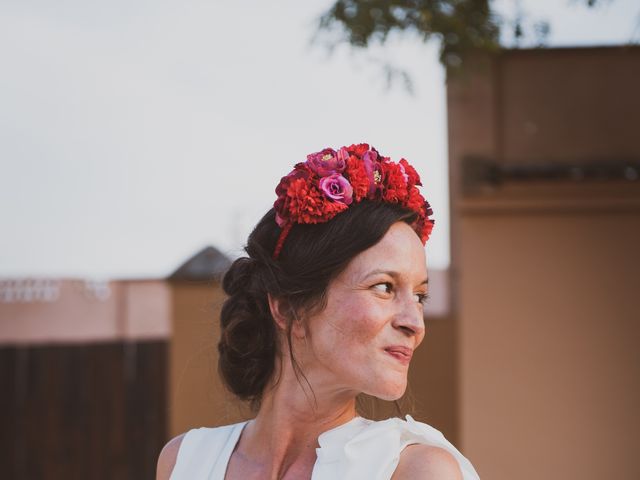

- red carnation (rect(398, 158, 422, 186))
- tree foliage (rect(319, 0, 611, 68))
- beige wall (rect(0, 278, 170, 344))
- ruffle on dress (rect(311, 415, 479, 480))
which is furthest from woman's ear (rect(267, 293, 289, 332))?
beige wall (rect(0, 278, 170, 344))

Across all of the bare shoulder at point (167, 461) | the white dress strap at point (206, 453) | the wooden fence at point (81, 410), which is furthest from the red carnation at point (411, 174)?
the wooden fence at point (81, 410)

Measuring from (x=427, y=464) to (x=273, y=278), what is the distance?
1.66ft

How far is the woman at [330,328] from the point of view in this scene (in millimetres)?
1812

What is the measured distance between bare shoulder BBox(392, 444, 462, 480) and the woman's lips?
156 mm

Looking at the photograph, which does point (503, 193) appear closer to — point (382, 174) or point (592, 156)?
point (592, 156)

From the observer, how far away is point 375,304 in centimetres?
182

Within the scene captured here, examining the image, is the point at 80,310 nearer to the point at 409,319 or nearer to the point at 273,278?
the point at 273,278

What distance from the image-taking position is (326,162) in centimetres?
206

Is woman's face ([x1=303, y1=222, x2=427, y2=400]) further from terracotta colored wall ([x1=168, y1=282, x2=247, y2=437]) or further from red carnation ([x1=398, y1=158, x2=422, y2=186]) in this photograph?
terracotta colored wall ([x1=168, y1=282, x2=247, y2=437])

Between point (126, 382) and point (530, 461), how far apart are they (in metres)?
3.53

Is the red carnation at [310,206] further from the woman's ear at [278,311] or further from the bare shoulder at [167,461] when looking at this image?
the bare shoulder at [167,461]

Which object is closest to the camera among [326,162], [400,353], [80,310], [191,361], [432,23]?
[400,353]

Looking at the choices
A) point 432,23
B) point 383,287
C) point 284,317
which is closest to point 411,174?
point 383,287

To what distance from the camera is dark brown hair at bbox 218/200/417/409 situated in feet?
6.16
